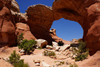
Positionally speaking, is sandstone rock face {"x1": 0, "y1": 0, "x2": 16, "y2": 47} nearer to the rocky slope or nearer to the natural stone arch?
the rocky slope

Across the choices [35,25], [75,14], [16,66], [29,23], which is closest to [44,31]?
[35,25]

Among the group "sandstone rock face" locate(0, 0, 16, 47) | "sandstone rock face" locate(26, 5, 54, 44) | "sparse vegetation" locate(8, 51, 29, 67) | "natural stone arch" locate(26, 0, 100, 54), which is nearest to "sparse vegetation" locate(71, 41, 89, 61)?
"natural stone arch" locate(26, 0, 100, 54)

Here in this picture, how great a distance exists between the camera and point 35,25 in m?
20.0

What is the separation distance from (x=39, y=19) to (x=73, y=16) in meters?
7.52

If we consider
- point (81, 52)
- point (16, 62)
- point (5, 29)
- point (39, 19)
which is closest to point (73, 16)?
point (39, 19)

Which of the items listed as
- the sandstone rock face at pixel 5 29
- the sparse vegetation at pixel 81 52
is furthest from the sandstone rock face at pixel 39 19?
the sparse vegetation at pixel 81 52

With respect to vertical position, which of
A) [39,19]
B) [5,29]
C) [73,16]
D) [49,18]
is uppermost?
[49,18]

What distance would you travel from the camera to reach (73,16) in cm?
1661

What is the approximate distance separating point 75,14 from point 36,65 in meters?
12.8

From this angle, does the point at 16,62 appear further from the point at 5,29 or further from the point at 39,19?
the point at 39,19

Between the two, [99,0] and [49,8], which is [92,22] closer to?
[99,0]

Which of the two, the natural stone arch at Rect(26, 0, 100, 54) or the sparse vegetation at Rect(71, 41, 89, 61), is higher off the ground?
the natural stone arch at Rect(26, 0, 100, 54)

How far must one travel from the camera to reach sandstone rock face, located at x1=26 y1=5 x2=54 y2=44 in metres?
18.2

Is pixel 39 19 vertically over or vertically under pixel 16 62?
over
